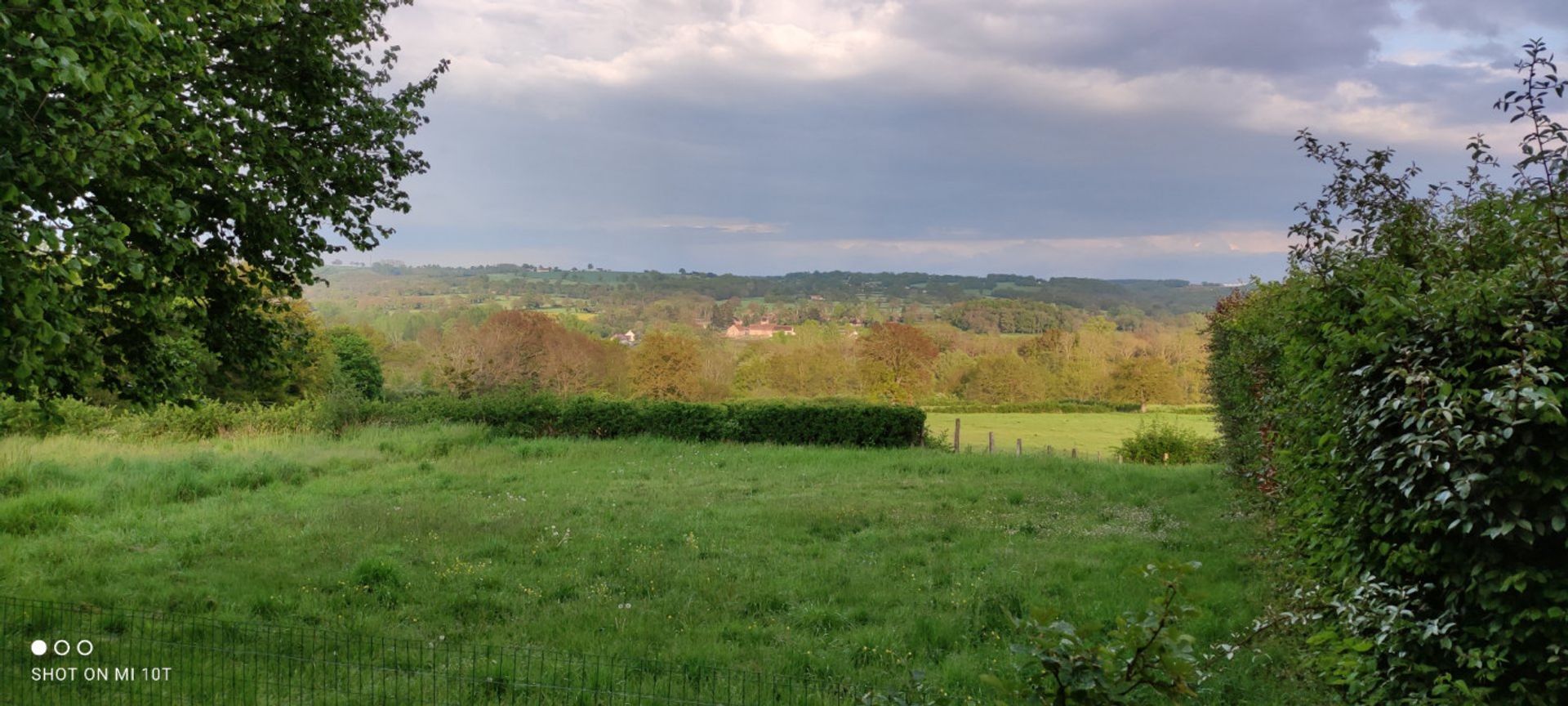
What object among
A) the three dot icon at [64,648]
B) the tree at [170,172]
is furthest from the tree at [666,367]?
the three dot icon at [64,648]

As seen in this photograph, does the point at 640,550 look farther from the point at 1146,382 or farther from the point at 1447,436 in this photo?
the point at 1146,382

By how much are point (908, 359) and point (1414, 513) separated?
47.8 metres

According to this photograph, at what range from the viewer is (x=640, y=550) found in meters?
9.98

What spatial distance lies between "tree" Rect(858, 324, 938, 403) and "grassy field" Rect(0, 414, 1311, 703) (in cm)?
3220

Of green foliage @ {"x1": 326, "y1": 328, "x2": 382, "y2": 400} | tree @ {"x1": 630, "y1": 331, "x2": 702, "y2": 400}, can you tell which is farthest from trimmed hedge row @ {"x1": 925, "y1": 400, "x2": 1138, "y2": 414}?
green foliage @ {"x1": 326, "y1": 328, "x2": 382, "y2": 400}

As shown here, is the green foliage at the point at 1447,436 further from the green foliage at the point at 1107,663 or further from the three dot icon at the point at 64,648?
the three dot icon at the point at 64,648

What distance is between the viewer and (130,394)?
7.64 meters

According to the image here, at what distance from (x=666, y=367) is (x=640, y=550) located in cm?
3998

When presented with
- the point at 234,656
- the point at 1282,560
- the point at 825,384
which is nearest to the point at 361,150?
the point at 234,656

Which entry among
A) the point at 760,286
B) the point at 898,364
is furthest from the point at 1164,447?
the point at 760,286

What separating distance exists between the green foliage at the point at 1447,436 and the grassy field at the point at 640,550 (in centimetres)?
144

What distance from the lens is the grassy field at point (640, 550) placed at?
7051 millimetres

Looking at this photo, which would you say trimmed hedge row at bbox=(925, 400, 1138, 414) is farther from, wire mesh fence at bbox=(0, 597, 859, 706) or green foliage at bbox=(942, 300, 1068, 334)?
wire mesh fence at bbox=(0, 597, 859, 706)

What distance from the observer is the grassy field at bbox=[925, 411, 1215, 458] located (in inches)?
1362
